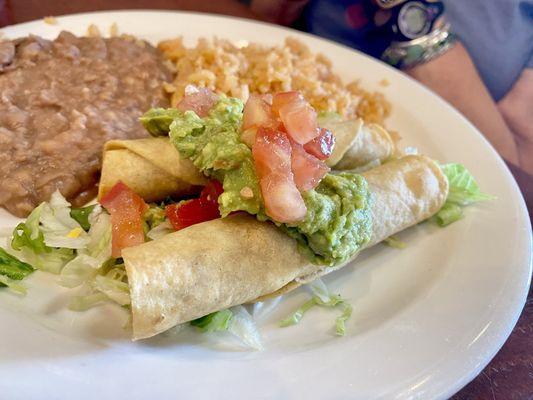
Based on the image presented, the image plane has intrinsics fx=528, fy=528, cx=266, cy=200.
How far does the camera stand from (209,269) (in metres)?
1.48

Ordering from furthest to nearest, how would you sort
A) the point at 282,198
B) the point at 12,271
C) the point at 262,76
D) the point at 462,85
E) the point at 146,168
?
1. the point at 462,85
2. the point at 262,76
3. the point at 146,168
4. the point at 12,271
5. the point at 282,198

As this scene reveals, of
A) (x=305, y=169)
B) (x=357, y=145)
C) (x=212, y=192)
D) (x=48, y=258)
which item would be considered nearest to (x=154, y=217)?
(x=212, y=192)

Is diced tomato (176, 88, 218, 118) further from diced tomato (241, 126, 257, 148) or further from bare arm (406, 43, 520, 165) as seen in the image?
bare arm (406, 43, 520, 165)

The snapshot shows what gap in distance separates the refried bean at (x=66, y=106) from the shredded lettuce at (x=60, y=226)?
74 millimetres

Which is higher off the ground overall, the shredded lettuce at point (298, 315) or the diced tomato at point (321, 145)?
the diced tomato at point (321, 145)

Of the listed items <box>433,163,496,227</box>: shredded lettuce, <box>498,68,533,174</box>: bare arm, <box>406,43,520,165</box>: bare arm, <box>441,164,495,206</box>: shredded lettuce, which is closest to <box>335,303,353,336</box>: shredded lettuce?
<box>433,163,496,227</box>: shredded lettuce

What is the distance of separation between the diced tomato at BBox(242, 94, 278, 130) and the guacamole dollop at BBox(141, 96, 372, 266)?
51mm

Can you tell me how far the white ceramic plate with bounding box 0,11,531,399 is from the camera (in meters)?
1.30

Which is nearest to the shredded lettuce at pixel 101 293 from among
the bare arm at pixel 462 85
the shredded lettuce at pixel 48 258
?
the shredded lettuce at pixel 48 258

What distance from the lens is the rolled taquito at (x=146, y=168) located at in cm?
179

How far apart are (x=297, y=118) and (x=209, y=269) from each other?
51 centimetres

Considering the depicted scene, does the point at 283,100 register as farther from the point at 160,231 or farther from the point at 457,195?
the point at 457,195

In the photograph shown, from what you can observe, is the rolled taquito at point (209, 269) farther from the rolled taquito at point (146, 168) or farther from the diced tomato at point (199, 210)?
the rolled taquito at point (146, 168)

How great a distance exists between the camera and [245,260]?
60.8 inches
